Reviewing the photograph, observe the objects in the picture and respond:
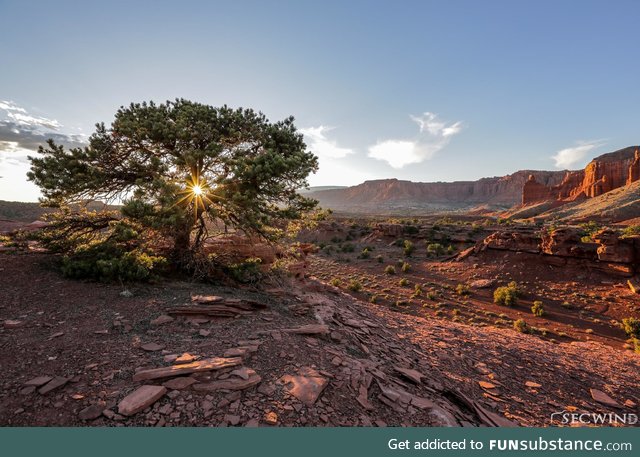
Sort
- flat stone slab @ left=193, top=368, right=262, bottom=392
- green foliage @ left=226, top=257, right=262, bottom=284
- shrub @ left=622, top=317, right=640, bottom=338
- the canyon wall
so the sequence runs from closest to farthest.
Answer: flat stone slab @ left=193, top=368, right=262, bottom=392, green foliage @ left=226, top=257, right=262, bottom=284, shrub @ left=622, top=317, right=640, bottom=338, the canyon wall

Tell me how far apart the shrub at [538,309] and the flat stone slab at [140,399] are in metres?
18.1

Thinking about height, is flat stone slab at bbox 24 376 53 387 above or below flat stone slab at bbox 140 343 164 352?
above

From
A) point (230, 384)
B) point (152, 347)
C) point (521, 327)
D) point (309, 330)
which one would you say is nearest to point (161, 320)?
point (152, 347)

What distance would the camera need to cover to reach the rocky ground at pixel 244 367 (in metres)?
3.58

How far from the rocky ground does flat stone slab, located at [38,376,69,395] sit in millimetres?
24

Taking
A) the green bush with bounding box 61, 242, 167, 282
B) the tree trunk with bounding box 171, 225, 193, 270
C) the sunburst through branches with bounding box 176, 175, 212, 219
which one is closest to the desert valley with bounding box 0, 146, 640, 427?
the green bush with bounding box 61, 242, 167, 282

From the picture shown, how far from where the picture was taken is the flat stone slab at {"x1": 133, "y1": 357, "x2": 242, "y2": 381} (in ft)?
12.9

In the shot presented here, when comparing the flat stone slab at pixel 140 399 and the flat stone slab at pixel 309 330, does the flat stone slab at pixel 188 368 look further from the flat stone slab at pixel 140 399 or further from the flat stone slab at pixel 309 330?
the flat stone slab at pixel 309 330

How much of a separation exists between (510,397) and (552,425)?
76 cm

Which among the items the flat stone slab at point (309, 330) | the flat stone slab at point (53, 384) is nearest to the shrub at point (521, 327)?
the flat stone slab at point (309, 330)

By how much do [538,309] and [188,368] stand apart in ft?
58.7

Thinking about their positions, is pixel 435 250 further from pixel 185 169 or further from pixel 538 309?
pixel 185 169

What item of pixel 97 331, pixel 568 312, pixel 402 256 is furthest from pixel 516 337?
pixel 402 256

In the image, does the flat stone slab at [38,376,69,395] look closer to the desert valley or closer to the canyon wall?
the desert valley
